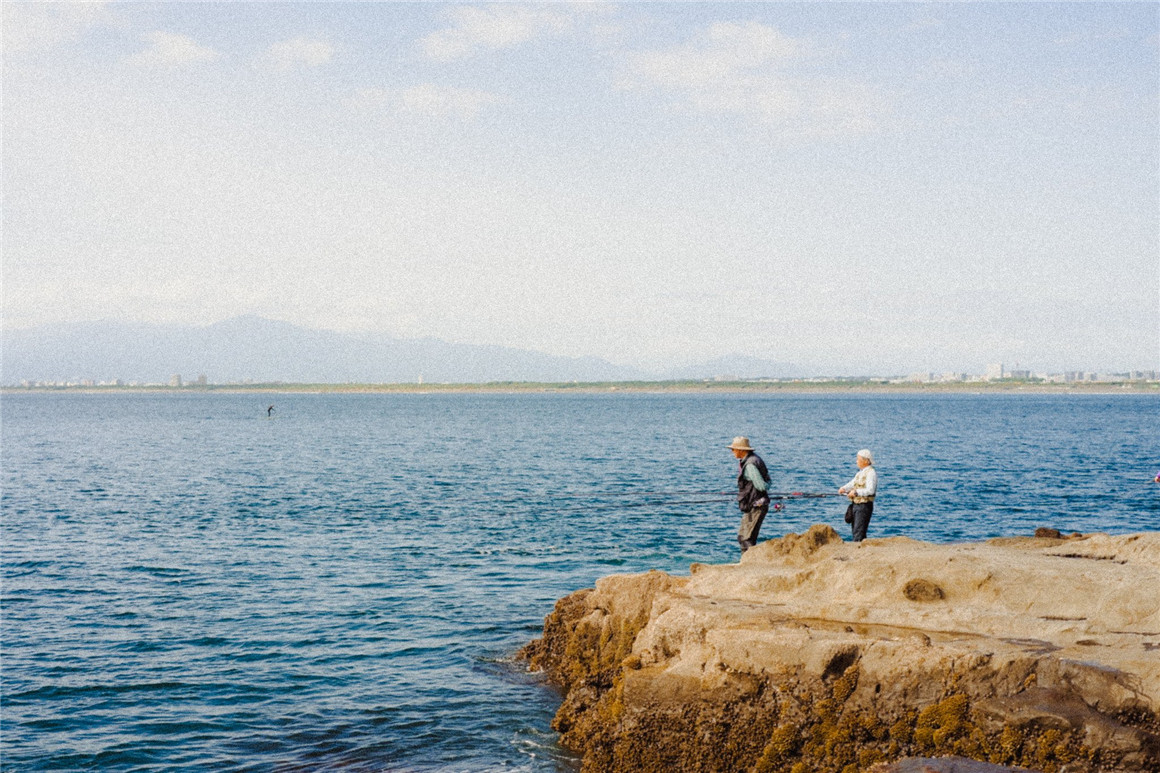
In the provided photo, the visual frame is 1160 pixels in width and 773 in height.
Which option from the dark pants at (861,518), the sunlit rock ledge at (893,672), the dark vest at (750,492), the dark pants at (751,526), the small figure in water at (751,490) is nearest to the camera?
the sunlit rock ledge at (893,672)

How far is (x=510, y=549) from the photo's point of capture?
2847cm

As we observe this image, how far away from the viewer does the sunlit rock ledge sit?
9.88 metres

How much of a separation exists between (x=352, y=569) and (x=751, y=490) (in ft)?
42.0

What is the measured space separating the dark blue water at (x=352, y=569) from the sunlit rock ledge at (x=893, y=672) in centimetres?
235

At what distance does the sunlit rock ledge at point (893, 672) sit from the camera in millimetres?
9875

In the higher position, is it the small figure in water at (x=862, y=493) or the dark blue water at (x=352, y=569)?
the small figure in water at (x=862, y=493)

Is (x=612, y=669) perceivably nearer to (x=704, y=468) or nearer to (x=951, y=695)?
(x=951, y=695)

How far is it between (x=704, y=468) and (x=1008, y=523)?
2381 centimetres

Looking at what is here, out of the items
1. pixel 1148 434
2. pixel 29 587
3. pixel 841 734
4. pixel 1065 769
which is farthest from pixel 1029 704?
pixel 1148 434

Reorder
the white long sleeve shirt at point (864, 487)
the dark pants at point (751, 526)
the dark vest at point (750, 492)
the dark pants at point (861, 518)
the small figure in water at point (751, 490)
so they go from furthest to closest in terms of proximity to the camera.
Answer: the dark pants at point (861, 518), the white long sleeve shirt at point (864, 487), the dark pants at point (751, 526), the dark vest at point (750, 492), the small figure in water at point (751, 490)

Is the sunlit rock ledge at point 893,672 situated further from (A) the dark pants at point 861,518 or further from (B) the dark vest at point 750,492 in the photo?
(A) the dark pants at point 861,518

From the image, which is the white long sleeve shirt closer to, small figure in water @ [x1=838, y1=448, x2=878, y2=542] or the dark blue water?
small figure in water @ [x1=838, y1=448, x2=878, y2=542]

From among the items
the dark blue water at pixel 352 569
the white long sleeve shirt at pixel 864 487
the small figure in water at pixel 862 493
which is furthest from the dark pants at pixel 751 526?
the dark blue water at pixel 352 569

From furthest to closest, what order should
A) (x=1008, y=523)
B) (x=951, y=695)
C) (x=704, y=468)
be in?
1. (x=704, y=468)
2. (x=1008, y=523)
3. (x=951, y=695)
